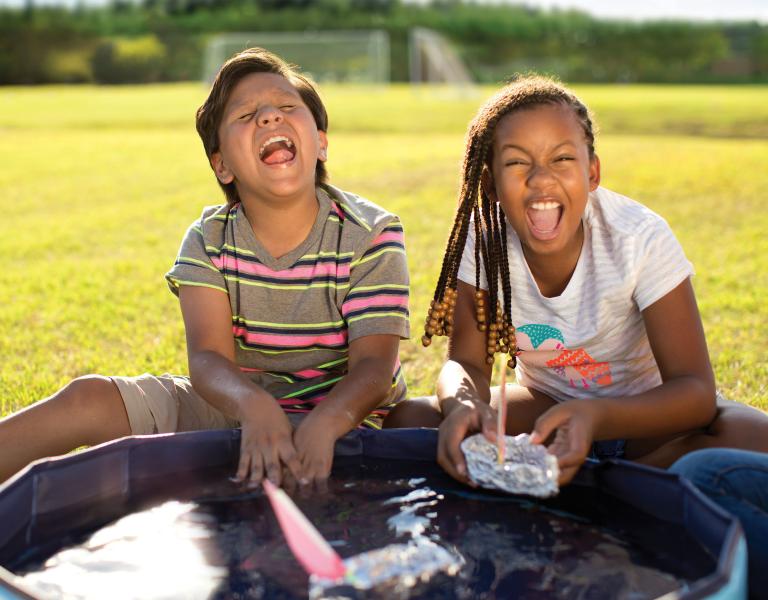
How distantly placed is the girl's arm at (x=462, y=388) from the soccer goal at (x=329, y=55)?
2430 centimetres

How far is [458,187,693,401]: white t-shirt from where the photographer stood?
236cm

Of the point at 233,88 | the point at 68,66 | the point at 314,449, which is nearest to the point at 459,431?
the point at 314,449

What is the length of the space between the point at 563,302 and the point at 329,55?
86.5ft

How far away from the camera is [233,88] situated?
8.75 feet

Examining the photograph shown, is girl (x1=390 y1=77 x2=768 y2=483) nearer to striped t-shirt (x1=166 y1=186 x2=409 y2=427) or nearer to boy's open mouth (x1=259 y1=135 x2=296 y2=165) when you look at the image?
striped t-shirt (x1=166 y1=186 x2=409 y2=427)

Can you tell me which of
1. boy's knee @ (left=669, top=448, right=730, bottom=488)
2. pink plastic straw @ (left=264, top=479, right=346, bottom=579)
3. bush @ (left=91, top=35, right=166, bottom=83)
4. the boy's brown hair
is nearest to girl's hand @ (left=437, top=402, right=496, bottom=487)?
boy's knee @ (left=669, top=448, right=730, bottom=488)

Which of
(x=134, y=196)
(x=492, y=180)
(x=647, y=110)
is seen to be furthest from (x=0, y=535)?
(x=647, y=110)

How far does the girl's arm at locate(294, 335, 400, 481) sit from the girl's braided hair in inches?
4.8

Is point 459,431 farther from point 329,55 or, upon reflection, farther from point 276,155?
point 329,55

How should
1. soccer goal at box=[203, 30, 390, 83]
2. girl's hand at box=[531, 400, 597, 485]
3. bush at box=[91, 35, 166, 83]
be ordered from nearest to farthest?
1. girl's hand at box=[531, 400, 597, 485]
2. soccer goal at box=[203, 30, 390, 83]
3. bush at box=[91, 35, 166, 83]

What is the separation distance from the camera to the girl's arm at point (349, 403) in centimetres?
218

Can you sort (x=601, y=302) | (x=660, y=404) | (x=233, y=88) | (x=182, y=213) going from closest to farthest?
(x=660, y=404), (x=601, y=302), (x=233, y=88), (x=182, y=213)

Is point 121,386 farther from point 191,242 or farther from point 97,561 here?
point 97,561

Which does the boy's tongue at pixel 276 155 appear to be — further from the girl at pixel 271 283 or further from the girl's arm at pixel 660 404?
the girl's arm at pixel 660 404
